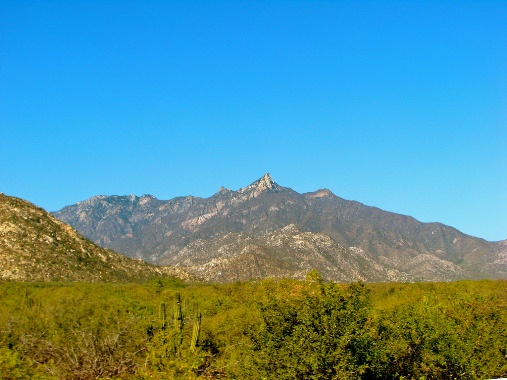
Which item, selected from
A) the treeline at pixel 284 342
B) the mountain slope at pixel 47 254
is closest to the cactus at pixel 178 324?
the treeline at pixel 284 342

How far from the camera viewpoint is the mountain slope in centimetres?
6988

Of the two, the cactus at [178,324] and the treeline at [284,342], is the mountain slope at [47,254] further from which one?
the cactus at [178,324]

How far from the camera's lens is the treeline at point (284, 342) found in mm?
21734

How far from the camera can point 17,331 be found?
2984 centimetres

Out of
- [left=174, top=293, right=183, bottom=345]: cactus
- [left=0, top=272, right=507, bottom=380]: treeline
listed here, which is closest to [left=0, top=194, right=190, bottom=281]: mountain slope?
[left=0, top=272, right=507, bottom=380]: treeline

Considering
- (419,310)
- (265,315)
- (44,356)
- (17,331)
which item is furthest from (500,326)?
(17,331)

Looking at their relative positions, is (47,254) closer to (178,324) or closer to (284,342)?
(178,324)

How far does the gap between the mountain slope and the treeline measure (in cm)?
3732

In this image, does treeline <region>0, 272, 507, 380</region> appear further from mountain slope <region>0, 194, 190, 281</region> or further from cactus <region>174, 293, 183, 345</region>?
mountain slope <region>0, 194, 190, 281</region>

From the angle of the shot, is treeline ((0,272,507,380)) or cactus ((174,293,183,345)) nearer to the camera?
treeline ((0,272,507,380))

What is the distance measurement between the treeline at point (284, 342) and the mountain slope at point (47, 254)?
37317 millimetres

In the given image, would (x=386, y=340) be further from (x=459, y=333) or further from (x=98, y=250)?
(x=98, y=250)

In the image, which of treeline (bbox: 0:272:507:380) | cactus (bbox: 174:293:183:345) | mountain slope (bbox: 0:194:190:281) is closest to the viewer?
treeline (bbox: 0:272:507:380)

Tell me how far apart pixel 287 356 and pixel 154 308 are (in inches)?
1045
